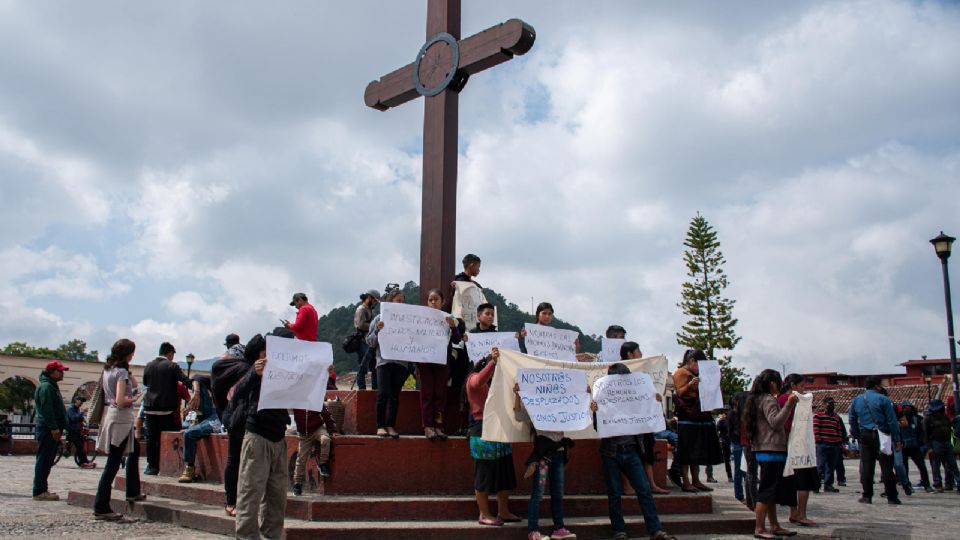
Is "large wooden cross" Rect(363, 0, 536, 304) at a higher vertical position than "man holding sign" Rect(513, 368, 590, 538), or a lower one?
higher

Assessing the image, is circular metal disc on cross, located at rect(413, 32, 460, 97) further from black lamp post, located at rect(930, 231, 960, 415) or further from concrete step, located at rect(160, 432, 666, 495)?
black lamp post, located at rect(930, 231, 960, 415)

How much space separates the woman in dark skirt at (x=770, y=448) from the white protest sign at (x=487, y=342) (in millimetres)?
2463

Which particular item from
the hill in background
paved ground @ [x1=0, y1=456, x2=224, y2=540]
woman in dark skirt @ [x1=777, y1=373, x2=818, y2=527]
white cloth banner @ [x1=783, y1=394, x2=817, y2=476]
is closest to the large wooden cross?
paved ground @ [x1=0, y1=456, x2=224, y2=540]

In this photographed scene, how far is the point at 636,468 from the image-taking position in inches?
265

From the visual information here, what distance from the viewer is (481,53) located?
8.87 metres

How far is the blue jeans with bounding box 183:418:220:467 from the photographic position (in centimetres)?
847

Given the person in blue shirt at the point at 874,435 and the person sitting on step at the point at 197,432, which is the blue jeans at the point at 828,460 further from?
the person sitting on step at the point at 197,432

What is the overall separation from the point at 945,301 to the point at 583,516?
11.6 metres

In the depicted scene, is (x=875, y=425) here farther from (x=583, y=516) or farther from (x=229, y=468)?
(x=229, y=468)

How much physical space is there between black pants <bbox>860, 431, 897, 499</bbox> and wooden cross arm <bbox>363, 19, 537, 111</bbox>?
7.73m

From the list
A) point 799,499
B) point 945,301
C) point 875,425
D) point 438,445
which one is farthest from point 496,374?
point 945,301

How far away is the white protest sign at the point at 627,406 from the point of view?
6.82m

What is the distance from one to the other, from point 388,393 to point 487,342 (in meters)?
1.12

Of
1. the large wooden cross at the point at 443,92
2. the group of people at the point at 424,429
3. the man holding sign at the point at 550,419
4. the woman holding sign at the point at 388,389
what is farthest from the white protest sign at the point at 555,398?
the large wooden cross at the point at 443,92
